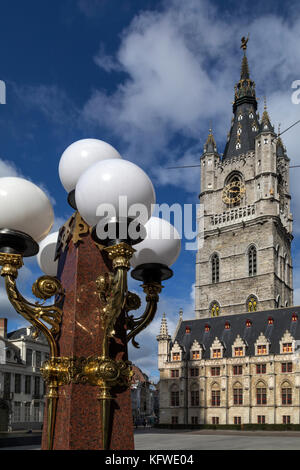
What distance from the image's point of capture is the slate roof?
50.4 metres

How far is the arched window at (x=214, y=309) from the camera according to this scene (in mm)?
Answer: 64688

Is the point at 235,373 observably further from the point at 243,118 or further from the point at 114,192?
the point at 114,192

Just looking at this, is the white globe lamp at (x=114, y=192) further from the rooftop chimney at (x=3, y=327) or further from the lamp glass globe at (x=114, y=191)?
the rooftop chimney at (x=3, y=327)

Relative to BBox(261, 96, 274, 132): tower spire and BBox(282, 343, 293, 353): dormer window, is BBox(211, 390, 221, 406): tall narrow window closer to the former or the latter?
BBox(282, 343, 293, 353): dormer window

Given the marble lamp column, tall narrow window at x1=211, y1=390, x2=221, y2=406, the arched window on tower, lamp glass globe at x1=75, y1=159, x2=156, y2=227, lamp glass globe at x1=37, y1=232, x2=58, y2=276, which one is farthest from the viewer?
the arched window on tower

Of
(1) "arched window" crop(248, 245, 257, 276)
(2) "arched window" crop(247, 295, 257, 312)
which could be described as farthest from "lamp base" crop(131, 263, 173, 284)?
(1) "arched window" crop(248, 245, 257, 276)

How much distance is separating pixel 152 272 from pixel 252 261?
60.8m

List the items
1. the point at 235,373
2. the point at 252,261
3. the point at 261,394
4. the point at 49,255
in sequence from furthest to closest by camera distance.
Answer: the point at 252,261
the point at 235,373
the point at 261,394
the point at 49,255

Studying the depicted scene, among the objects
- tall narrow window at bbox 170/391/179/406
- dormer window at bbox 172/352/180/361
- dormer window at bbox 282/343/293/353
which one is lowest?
tall narrow window at bbox 170/391/179/406

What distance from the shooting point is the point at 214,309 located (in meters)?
65.2

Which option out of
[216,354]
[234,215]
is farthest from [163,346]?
[234,215]

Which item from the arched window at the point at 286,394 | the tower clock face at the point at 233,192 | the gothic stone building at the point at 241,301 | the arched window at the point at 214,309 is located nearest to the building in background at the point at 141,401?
the arched window at the point at 214,309

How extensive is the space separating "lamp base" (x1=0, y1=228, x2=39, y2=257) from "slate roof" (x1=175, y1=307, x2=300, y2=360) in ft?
156
